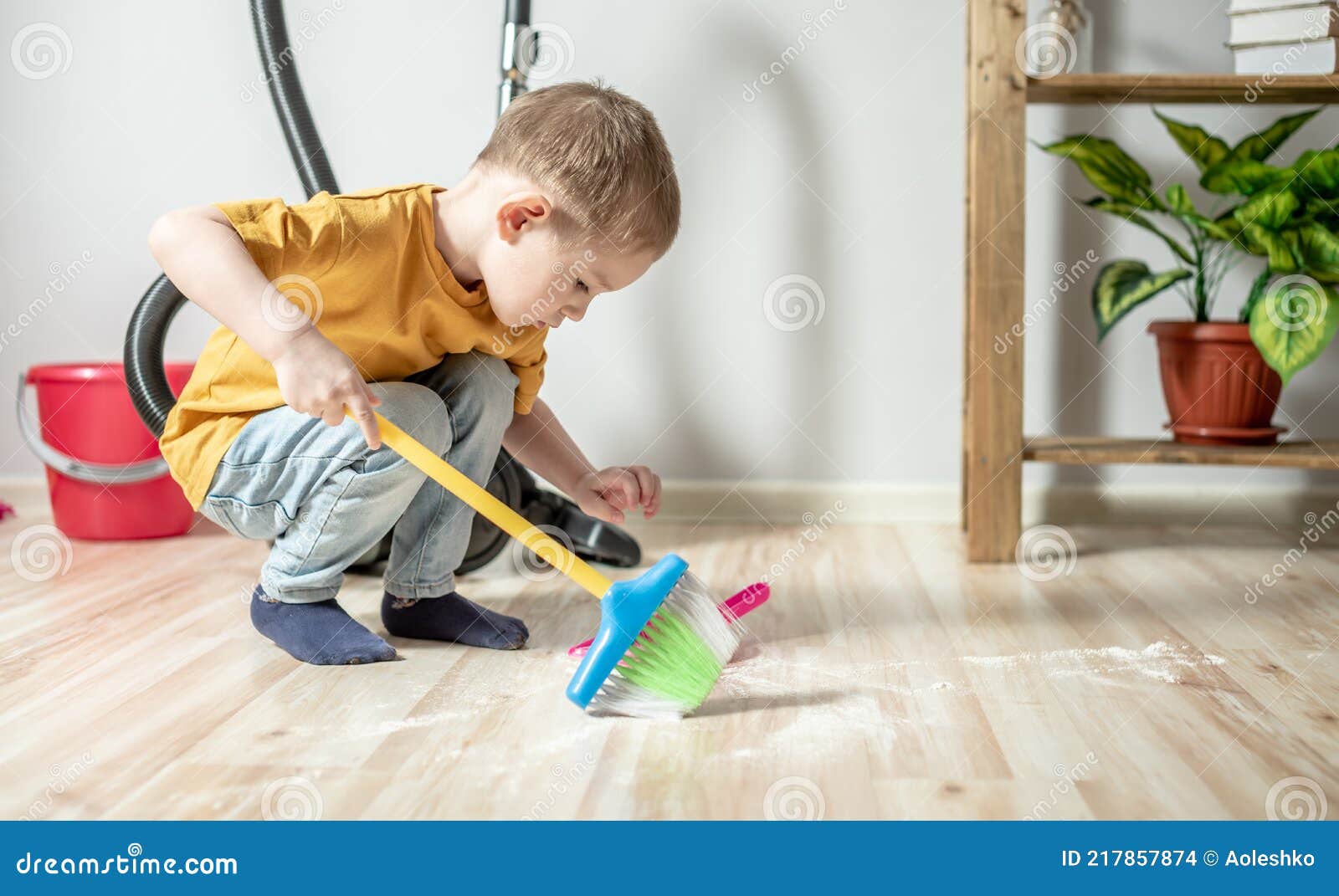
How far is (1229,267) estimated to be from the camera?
1.76 meters

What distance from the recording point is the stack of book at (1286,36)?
154 cm

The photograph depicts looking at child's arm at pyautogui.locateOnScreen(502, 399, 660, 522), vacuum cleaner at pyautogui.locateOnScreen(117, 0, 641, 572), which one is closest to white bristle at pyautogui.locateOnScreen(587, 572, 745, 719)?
child's arm at pyautogui.locateOnScreen(502, 399, 660, 522)

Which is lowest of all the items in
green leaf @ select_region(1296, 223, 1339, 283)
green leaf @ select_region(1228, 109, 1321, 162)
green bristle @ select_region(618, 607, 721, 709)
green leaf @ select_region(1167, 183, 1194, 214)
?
green bristle @ select_region(618, 607, 721, 709)

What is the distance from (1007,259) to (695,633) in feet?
2.67

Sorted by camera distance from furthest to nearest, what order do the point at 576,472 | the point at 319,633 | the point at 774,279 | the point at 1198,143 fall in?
the point at 774,279
the point at 1198,143
the point at 576,472
the point at 319,633

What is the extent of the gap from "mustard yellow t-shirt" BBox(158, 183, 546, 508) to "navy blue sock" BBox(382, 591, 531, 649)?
0.22 m

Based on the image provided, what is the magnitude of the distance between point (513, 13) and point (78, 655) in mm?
965

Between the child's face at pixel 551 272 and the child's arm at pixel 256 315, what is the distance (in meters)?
0.19

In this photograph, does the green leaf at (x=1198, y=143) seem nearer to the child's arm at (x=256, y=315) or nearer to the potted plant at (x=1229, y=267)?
the potted plant at (x=1229, y=267)

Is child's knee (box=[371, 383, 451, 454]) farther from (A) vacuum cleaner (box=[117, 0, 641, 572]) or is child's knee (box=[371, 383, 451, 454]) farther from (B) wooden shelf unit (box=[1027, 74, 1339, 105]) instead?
(B) wooden shelf unit (box=[1027, 74, 1339, 105])

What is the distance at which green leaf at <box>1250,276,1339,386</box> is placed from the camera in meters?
1.49

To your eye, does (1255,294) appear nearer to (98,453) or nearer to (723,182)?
(723,182)

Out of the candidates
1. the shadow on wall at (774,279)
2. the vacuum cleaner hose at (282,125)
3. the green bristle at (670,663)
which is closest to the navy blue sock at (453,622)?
the green bristle at (670,663)

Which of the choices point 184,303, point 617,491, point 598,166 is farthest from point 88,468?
point 598,166
